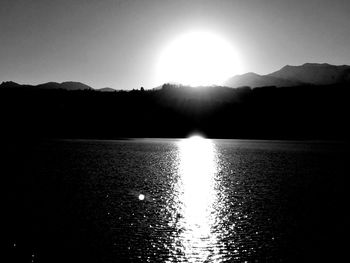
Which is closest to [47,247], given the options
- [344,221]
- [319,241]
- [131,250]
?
[131,250]

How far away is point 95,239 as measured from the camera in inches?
904

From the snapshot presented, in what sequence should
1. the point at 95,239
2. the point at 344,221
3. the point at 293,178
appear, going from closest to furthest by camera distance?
1. the point at 95,239
2. the point at 344,221
3. the point at 293,178

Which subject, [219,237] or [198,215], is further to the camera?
[198,215]

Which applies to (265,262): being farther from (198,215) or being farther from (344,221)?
(344,221)

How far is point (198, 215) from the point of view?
101 feet

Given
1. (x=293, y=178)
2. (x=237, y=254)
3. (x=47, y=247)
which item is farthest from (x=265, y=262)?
(x=293, y=178)

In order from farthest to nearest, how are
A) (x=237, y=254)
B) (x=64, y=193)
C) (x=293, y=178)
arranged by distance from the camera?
(x=293, y=178), (x=64, y=193), (x=237, y=254)

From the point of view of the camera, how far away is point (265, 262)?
1900cm

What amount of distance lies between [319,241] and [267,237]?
12.6 feet

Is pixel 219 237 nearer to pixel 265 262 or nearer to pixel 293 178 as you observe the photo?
pixel 265 262

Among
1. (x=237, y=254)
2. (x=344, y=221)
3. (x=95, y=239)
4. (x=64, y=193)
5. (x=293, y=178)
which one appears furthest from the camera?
(x=293, y=178)

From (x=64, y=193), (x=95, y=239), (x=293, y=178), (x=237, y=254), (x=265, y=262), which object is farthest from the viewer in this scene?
(x=293, y=178)

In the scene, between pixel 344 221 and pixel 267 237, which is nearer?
pixel 267 237

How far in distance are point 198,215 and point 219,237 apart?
687cm
